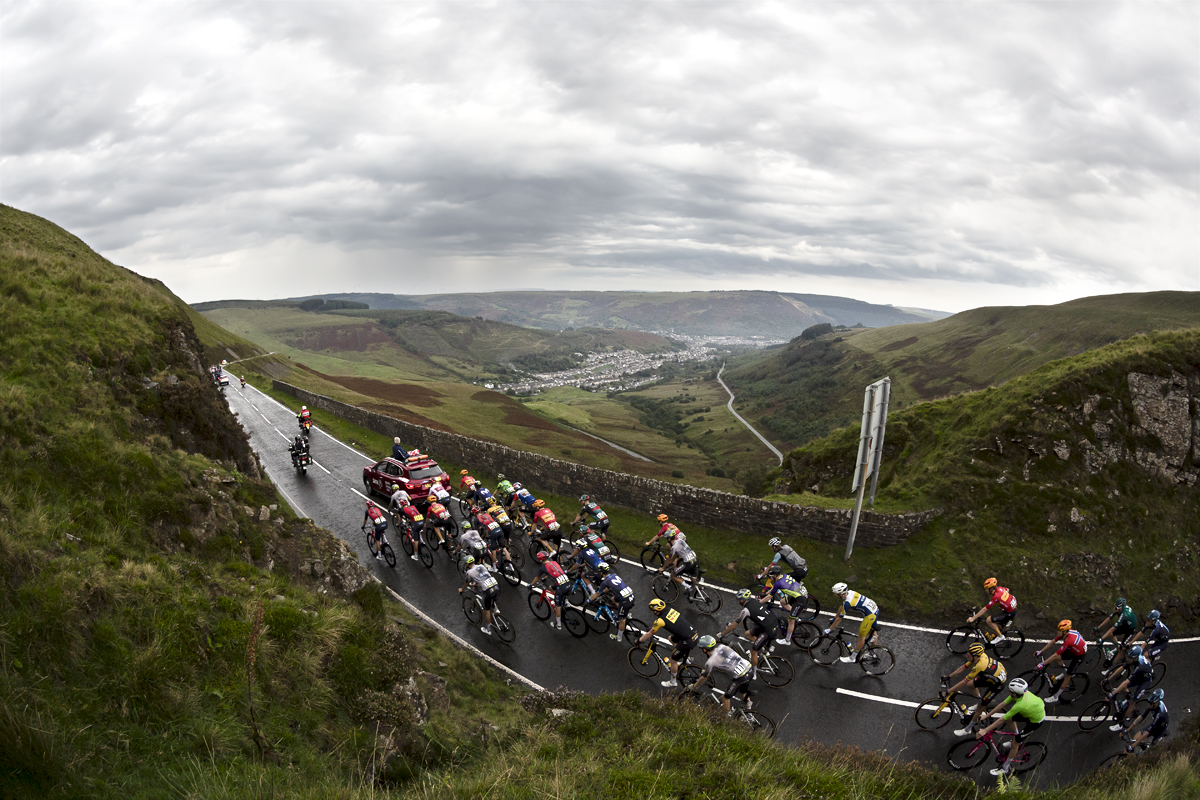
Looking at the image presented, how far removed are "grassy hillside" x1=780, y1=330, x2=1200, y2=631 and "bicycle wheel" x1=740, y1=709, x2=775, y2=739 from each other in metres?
6.53

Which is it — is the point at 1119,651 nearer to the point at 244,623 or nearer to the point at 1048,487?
the point at 1048,487

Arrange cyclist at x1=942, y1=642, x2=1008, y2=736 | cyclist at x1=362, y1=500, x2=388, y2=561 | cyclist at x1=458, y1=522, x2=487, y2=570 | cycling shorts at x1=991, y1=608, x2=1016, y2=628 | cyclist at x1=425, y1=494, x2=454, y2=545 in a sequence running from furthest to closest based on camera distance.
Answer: cyclist at x1=425, y1=494, x2=454, y2=545
cyclist at x1=362, y1=500, x2=388, y2=561
cyclist at x1=458, y1=522, x2=487, y2=570
cycling shorts at x1=991, y1=608, x2=1016, y2=628
cyclist at x1=942, y1=642, x2=1008, y2=736

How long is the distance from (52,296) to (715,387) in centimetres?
17191

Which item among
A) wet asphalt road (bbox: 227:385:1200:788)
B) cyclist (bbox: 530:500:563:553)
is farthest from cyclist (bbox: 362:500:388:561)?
cyclist (bbox: 530:500:563:553)

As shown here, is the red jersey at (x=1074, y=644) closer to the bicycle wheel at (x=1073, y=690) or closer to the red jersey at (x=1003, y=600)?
the bicycle wheel at (x=1073, y=690)

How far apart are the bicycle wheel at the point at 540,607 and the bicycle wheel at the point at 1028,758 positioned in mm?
9509

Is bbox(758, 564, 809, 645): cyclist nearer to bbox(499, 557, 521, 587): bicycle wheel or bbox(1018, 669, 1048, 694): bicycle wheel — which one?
bbox(1018, 669, 1048, 694): bicycle wheel

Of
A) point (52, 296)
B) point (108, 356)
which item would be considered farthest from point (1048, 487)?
point (52, 296)

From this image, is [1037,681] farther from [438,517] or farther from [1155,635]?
[438,517]

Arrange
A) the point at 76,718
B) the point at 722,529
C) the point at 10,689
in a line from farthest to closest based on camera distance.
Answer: the point at 722,529 → the point at 76,718 → the point at 10,689

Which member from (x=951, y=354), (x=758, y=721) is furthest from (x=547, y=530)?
(x=951, y=354)

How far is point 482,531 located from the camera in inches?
643

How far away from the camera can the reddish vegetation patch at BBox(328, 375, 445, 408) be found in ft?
192

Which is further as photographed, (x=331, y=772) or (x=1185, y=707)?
(x=1185, y=707)
